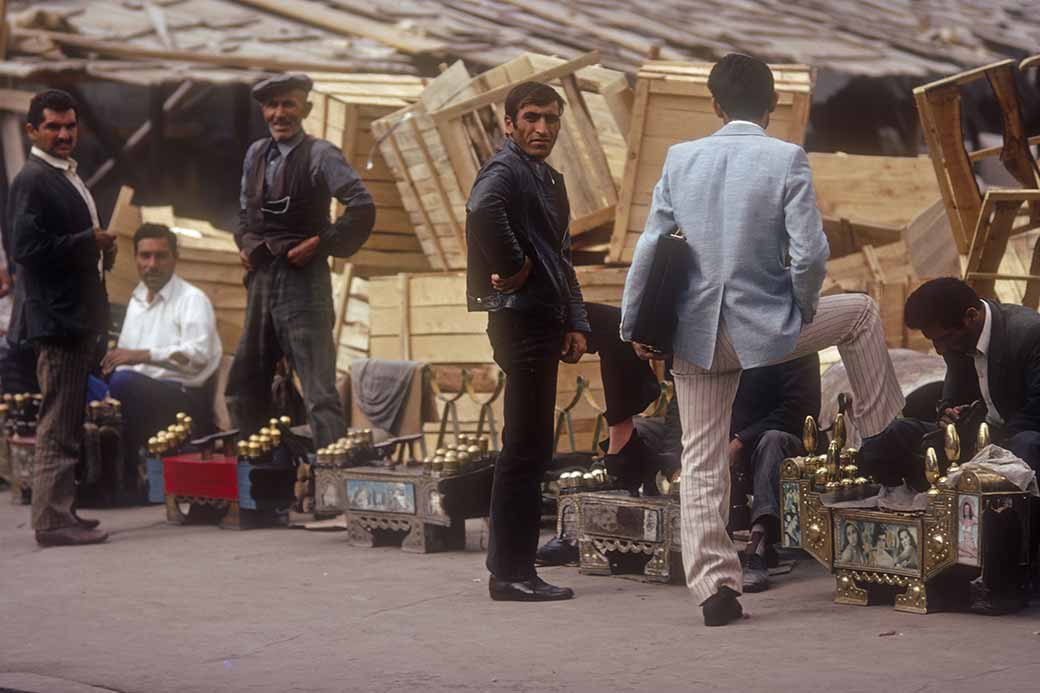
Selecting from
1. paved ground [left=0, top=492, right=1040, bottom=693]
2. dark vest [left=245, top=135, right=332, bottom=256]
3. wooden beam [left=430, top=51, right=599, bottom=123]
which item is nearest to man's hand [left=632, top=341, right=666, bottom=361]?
paved ground [left=0, top=492, right=1040, bottom=693]

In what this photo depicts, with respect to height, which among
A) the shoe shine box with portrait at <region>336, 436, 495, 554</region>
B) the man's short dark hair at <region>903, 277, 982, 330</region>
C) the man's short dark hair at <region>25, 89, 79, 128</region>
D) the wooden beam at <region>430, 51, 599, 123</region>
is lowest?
the shoe shine box with portrait at <region>336, 436, 495, 554</region>

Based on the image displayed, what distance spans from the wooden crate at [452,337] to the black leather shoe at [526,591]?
3.60 metres

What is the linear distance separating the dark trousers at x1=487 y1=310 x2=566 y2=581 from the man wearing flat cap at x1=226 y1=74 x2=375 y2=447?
7.86 ft

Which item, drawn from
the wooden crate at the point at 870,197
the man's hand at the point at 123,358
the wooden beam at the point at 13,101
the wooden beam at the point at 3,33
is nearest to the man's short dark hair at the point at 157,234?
the man's hand at the point at 123,358

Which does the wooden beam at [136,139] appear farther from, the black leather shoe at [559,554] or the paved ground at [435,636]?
the black leather shoe at [559,554]

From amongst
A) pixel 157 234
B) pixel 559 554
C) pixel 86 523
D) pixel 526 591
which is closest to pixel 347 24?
pixel 157 234

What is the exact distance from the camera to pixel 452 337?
35.0ft

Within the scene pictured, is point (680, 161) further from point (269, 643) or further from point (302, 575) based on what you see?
point (302, 575)

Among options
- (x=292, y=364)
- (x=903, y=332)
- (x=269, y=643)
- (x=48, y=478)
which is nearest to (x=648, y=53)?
(x=903, y=332)

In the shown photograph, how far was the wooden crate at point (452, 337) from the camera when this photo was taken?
401 inches

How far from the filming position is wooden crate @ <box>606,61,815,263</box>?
10156mm

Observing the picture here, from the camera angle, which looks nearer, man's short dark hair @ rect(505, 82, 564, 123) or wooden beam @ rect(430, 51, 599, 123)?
man's short dark hair @ rect(505, 82, 564, 123)

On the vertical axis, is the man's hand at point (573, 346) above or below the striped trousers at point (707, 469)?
above

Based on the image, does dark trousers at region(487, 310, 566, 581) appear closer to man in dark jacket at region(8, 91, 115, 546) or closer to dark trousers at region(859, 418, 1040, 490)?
dark trousers at region(859, 418, 1040, 490)
